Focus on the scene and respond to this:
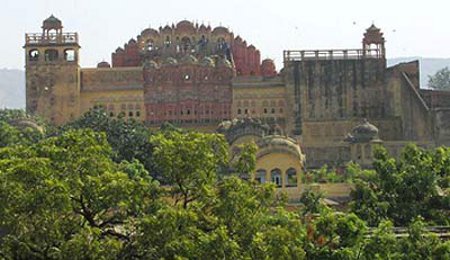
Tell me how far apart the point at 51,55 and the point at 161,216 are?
37.8 metres

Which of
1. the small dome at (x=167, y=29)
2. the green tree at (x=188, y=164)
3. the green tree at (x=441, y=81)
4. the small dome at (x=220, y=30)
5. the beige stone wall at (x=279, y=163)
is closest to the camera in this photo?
the green tree at (x=188, y=164)

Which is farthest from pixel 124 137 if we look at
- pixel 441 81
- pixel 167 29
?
pixel 441 81

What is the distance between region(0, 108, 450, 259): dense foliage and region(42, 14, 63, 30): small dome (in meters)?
33.4

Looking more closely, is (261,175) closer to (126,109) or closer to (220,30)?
(126,109)

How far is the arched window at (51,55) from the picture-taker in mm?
55166

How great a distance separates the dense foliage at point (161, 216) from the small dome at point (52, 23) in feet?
110

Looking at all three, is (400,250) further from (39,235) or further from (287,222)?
(39,235)

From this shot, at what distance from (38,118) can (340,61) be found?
15628 millimetres

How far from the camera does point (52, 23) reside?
2183 inches

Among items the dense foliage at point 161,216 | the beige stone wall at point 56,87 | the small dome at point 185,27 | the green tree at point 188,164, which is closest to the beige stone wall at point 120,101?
the beige stone wall at point 56,87

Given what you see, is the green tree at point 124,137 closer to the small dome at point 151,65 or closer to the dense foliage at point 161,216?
the small dome at point 151,65

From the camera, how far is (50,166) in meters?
19.8

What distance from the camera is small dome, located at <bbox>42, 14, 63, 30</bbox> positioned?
181 feet

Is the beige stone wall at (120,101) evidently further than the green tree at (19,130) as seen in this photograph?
Yes
